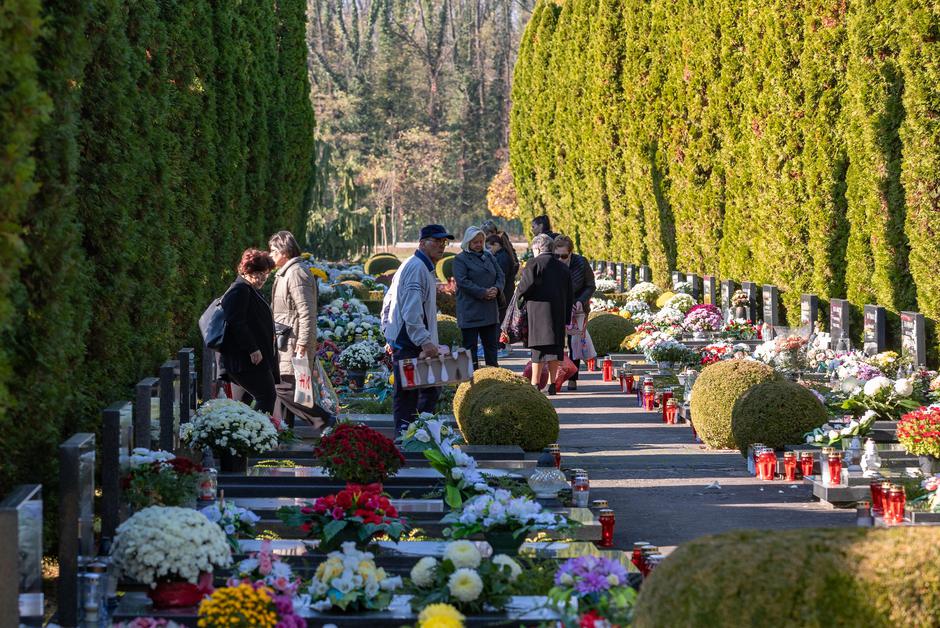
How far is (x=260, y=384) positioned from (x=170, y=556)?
4386 millimetres

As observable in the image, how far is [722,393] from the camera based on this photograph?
1255 cm

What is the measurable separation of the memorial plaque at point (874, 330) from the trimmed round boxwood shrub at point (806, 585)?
39.2ft

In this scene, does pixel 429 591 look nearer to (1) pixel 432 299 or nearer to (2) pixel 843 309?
(1) pixel 432 299

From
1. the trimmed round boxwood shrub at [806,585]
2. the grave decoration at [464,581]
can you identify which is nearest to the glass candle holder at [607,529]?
the grave decoration at [464,581]

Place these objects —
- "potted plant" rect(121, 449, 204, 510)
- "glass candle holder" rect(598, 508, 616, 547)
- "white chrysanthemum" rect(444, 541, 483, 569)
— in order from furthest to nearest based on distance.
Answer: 1. "glass candle holder" rect(598, 508, 616, 547)
2. "potted plant" rect(121, 449, 204, 510)
3. "white chrysanthemum" rect(444, 541, 483, 569)

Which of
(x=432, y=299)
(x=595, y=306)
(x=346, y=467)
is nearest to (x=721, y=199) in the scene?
(x=595, y=306)

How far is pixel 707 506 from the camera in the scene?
33.3 feet

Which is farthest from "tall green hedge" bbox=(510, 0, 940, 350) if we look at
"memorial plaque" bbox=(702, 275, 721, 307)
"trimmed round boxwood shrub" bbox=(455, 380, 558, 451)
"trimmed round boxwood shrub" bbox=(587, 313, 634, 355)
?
"trimmed round boxwood shrub" bbox=(455, 380, 558, 451)

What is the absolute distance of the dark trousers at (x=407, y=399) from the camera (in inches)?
453

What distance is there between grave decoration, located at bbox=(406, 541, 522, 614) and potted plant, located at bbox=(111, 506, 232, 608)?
3.09 ft

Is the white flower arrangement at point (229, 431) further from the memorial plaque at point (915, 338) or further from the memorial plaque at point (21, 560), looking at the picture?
the memorial plaque at point (915, 338)

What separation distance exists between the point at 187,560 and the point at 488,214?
7307cm

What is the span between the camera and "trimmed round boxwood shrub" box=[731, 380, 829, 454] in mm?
11500

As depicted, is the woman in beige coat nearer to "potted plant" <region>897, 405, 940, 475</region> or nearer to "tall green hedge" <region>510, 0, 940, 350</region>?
"potted plant" <region>897, 405, 940, 475</region>
